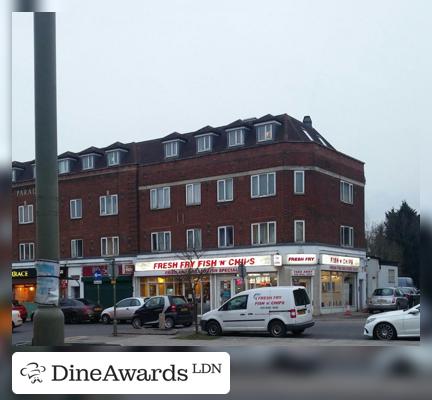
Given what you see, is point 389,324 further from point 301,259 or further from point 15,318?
point 15,318

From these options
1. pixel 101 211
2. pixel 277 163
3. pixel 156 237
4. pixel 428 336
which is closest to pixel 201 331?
pixel 156 237

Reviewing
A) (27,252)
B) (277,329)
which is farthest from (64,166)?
(277,329)

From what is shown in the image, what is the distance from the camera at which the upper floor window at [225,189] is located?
5.42 meters

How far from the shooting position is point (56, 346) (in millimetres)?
3416

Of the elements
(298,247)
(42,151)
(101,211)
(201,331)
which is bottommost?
(201,331)

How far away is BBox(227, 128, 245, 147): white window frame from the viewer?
15.4 feet

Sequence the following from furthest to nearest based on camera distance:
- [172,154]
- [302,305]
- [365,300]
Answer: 1. [302,305]
2. [365,300]
3. [172,154]

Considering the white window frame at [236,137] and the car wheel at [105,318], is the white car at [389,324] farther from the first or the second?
the car wheel at [105,318]

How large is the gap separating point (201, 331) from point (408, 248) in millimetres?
2210

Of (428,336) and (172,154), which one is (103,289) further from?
(428,336)

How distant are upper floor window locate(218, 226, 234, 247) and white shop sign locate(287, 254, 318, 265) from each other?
1.91 ft

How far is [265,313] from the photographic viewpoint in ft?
27.9

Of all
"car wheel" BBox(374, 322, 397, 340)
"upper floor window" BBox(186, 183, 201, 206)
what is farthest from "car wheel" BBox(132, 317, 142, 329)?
"car wheel" BBox(374, 322, 397, 340)

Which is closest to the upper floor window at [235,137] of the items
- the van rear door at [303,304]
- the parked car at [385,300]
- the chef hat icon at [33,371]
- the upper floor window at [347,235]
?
the upper floor window at [347,235]
